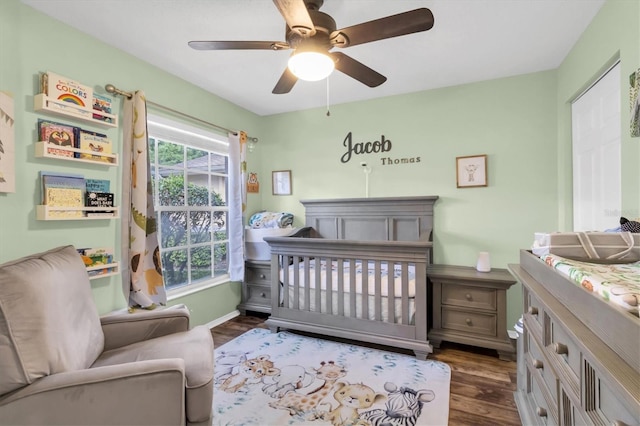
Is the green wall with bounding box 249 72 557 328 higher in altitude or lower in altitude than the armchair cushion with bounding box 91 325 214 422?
higher

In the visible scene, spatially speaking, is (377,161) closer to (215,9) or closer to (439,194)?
(439,194)

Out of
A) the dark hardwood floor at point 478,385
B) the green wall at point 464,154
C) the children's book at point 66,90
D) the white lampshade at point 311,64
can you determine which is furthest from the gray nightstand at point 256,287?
the white lampshade at point 311,64

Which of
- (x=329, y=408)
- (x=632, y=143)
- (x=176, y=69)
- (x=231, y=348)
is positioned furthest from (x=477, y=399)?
(x=176, y=69)

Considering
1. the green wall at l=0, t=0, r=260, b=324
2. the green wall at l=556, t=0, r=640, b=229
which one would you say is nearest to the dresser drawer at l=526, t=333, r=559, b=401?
the green wall at l=556, t=0, r=640, b=229

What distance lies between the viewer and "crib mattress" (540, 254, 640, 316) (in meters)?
0.59

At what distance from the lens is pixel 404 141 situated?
9.86 feet

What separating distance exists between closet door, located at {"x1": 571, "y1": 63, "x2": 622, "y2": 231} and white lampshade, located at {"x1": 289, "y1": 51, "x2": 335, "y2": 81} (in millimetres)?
1638

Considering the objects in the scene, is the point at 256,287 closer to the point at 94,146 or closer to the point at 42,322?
the point at 94,146

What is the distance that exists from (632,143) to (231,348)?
2.85 m

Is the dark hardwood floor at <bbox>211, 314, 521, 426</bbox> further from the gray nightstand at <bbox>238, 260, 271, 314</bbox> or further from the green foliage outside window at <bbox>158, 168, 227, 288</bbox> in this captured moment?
the green foliage outside window at <bbox>158, 168, 227, 288</bbox>

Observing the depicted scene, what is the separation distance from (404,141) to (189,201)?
2183 mm

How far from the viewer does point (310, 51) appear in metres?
1.42

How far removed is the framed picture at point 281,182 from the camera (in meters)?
3.54

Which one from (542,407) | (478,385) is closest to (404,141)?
(478,385)
